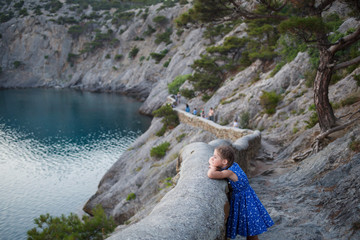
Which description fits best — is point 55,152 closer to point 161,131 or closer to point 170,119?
point 161,131

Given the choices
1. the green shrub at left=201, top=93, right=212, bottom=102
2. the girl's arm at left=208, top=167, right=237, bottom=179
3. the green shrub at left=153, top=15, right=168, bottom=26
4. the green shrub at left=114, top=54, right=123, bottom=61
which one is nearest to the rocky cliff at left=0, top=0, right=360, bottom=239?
the green shrub at left=201, top=93, right=212, bottom=102

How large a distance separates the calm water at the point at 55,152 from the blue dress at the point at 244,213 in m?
21.2

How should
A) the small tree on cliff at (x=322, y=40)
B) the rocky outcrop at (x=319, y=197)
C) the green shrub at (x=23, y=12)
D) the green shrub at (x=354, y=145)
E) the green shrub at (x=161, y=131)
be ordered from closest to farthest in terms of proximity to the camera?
the rocky outcrop at (x=319, y=197), the green shrub at (x=354, y=145), the small tree on cliff at (x=322, y=40), the green shrub at (x=161, y=131), the green shrub at (x=23, y=12)

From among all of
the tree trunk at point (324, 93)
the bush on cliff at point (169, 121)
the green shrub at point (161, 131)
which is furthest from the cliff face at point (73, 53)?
the tree trunk at point (324, 93)

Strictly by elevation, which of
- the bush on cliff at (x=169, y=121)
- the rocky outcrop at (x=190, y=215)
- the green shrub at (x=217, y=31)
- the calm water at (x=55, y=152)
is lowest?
the calm water at (x=55, y=152)

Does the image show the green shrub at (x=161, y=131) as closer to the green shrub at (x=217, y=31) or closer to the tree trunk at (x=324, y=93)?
the tree trunk at (x=324, y=93)

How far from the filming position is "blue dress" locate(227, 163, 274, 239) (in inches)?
148

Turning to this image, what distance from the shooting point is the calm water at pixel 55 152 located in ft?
78.0

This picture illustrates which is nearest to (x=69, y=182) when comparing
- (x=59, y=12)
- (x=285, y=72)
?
(x=285, y=72)

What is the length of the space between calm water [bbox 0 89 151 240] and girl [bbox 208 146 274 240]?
2123 centimetres

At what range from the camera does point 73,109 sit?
193 feet

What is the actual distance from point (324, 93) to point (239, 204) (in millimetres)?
7080

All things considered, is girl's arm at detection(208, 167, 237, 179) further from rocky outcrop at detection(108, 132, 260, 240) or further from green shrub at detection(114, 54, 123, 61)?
green shrub at detection(114, 54, 123, 61)

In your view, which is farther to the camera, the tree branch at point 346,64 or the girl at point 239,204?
the tree branch at point 346,64
